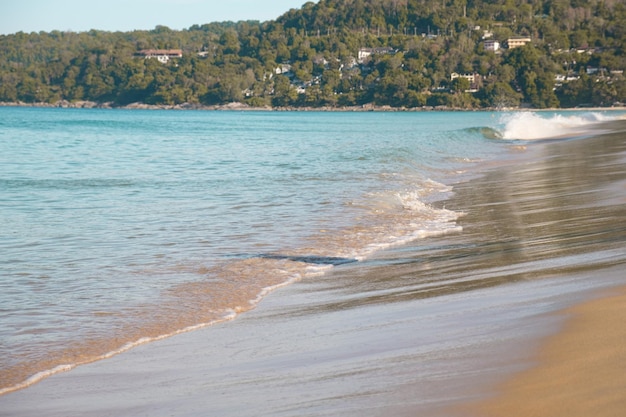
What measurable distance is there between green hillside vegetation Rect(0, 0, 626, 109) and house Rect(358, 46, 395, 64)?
1.01 ft

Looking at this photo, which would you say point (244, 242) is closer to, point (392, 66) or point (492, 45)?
point (392, 66)

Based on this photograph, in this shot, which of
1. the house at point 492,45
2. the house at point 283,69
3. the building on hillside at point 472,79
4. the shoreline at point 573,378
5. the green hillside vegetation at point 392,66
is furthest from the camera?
the house at point 283,69

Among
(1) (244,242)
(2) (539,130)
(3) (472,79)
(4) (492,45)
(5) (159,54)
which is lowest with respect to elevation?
(2) (539,130)

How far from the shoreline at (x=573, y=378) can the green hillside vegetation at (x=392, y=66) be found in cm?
13253

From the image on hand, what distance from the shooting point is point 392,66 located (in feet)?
522

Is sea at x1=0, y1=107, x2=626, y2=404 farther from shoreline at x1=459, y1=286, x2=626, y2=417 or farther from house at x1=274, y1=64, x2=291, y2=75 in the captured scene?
house at x1=274, y1=64, x2=291, y2=75

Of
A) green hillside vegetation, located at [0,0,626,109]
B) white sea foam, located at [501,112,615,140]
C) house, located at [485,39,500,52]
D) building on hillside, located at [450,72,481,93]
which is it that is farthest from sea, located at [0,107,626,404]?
house, located at [485,39,500,52]

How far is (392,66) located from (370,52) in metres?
21.0

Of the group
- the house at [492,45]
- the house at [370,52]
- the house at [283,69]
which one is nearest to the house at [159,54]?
the house at [283,69]

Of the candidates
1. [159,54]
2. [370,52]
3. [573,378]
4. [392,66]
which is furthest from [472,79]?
[573,378]

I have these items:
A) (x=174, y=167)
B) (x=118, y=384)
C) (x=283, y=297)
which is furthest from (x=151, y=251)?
(x=174, y=167)

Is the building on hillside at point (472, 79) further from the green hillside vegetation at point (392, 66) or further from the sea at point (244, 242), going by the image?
the sea at point (244, 242)

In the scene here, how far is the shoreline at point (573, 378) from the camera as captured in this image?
12.9 ft

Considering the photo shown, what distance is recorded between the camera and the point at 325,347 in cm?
570
